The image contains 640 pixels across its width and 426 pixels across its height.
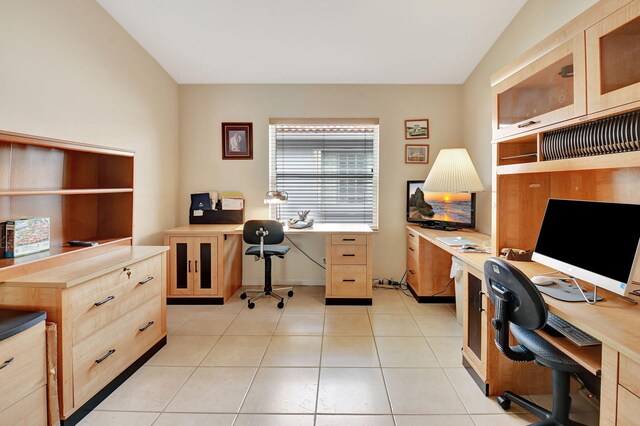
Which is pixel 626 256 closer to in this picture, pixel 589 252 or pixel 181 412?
pixel 589 252

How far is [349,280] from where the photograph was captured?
3387 mm

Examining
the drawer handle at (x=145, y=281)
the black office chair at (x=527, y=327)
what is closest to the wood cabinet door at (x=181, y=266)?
the drawer handle at (x=145, y=281)

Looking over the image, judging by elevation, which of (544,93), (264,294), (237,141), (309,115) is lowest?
(264,294)

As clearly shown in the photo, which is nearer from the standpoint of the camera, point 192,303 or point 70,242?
point 70,242

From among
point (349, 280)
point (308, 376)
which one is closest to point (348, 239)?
point (349, 280)

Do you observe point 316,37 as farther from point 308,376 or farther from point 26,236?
point 308,376

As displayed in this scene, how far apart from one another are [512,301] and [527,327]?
0.12 meters

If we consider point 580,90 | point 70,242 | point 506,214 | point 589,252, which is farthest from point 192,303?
point 580,90

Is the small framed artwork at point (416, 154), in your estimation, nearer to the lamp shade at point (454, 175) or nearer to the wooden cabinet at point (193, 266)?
the lamp shade at point (454, 175)

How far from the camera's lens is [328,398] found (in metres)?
1.87

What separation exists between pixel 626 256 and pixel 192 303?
3.50m

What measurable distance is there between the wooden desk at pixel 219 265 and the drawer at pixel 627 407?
238 centimetres

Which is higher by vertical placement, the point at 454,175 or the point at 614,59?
the point at 614,59

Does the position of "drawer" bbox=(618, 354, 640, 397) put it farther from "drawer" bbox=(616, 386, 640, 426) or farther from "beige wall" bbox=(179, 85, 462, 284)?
"beige wall" bbox=(179, 85, 462, 284)
